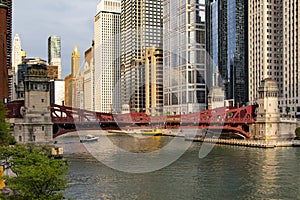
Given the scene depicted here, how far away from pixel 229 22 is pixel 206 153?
107 metres

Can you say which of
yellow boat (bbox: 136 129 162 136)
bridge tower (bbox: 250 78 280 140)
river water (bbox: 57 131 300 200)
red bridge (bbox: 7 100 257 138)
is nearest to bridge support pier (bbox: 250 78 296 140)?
bridge tower (bbox: 250 78 280 140)

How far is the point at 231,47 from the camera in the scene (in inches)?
7028

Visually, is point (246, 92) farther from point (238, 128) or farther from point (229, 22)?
point (238, 128)

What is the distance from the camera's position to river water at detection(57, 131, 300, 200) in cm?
4522

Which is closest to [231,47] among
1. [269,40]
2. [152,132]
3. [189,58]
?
[189,58]

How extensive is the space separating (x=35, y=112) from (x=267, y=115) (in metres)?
55.7

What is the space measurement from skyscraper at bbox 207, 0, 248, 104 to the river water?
10106 cm

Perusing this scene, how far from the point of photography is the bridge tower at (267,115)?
4075 inches

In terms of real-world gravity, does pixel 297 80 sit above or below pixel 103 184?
above

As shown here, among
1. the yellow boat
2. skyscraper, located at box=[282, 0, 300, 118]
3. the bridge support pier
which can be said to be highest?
skyscraper, located at box=[282, 0, 300, 118]

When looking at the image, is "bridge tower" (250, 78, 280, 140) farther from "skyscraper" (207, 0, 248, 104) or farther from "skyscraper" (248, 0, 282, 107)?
"skyscraper" (207, 0, 248, 104)

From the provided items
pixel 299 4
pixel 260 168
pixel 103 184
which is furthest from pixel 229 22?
pixel 103 184

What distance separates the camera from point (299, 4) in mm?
142750

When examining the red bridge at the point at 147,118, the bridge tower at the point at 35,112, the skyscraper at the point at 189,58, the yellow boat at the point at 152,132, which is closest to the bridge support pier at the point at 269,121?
the red bridge at the point at 147,118
